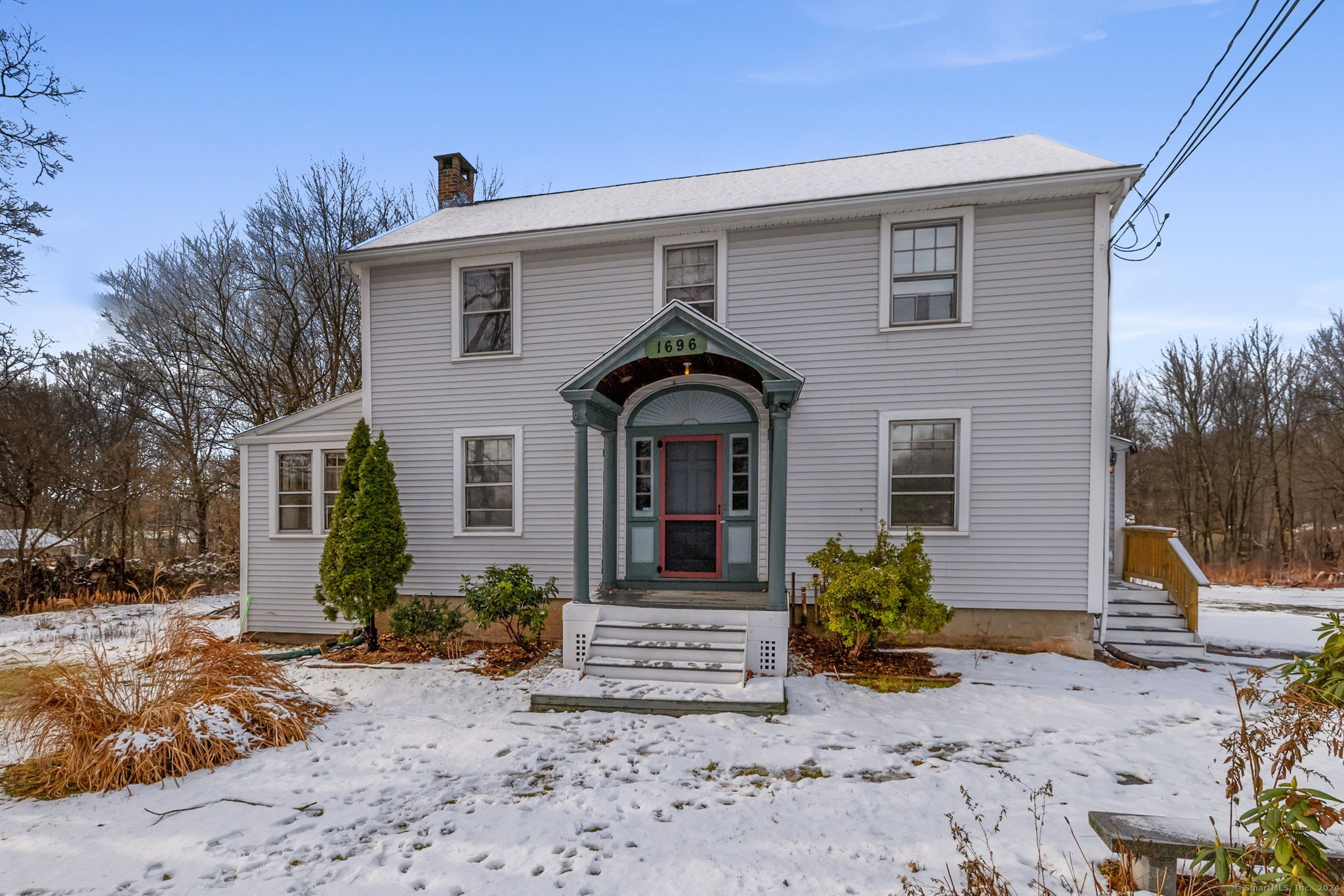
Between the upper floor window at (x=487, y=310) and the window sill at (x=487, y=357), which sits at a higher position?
the upper floor window at (x=487, y=310)

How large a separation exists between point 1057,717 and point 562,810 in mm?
4424

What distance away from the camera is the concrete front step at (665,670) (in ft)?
20.5

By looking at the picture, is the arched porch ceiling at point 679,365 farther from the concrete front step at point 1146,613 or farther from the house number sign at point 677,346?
the concrete front step at point 1146,613

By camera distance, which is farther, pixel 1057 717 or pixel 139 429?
pixel 139 429

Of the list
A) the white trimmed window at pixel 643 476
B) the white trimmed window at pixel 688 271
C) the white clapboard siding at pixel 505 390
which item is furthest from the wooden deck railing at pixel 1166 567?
the white clapboard siding at pixel 505 390

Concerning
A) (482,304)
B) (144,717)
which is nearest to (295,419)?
(482,304)

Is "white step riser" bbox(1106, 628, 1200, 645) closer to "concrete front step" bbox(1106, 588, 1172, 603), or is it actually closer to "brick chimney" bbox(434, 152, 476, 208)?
"concrete front step" bbox(1106, 588, 1172, 603)

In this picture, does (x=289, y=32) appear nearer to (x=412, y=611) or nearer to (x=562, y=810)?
(x=412, y=611)

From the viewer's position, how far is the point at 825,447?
26.5 ft

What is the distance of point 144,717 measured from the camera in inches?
180

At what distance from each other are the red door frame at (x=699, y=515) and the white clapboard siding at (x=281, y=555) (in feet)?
16.5

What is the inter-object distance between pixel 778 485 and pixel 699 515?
1820 mm

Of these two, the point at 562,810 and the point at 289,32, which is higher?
the point at 289,32

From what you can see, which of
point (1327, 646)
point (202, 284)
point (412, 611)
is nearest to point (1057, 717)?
point (1327, 646)
